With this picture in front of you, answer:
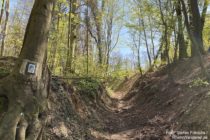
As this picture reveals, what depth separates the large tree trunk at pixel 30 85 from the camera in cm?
448

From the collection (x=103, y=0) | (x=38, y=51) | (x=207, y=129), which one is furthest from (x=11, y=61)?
(x=103, y=0)

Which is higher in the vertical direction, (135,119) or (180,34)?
(180,34)

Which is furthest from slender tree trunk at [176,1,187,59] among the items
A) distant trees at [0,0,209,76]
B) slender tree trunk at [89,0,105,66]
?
slender tree trunk at [89,0,105,66]

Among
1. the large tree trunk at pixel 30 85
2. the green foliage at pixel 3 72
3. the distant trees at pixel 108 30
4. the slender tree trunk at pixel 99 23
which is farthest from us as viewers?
the slender tree trunk at pixel 99 23

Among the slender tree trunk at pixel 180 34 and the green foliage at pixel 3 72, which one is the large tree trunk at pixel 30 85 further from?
the slender tree trunk at pixel 180 34

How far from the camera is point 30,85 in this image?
15.9ft

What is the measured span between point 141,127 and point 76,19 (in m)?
9.07

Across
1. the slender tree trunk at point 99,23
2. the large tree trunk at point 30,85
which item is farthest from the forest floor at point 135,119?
the slender tree trunk at point 99,23

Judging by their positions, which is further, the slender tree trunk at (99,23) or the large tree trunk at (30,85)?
the slender tree trunk at (99,23)

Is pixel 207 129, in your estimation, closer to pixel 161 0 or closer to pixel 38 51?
pixel 38 51

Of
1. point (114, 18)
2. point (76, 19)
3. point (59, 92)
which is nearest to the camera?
point (59, 92)

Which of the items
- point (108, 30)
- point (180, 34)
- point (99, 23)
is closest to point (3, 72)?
point (180, 34)

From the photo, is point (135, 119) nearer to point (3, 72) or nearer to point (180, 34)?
point (180, 34)

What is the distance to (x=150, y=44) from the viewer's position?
85.9ft
